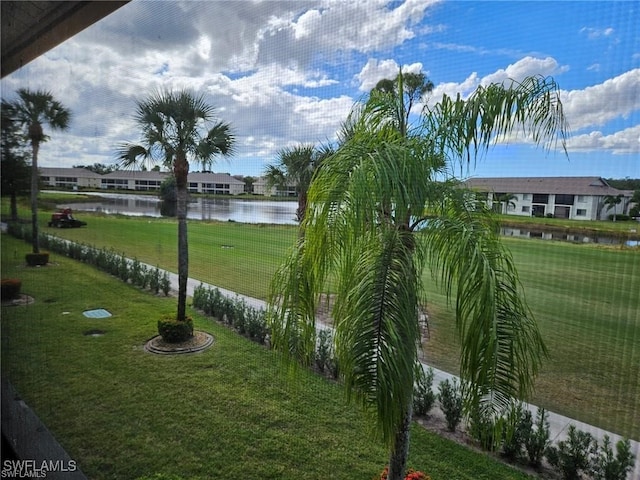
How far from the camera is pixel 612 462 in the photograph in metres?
0.91

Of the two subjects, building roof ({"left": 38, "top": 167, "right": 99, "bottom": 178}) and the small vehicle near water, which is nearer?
building roof ({"left": 38, "top": 167, "right": 99, "bottom": 178})

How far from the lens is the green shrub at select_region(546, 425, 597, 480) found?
0.99 metres

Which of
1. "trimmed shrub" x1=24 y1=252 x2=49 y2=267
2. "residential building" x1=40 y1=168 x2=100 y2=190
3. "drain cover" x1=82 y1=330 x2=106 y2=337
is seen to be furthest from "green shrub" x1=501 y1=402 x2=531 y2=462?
"trimmed shrub" x1=24 y1=252 x2=49 y2=267

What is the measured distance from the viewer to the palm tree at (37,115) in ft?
7.15

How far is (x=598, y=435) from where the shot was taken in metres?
0.93

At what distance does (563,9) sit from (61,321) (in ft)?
8.63

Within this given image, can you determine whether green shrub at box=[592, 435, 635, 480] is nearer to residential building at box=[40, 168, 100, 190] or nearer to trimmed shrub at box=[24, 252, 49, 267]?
residential building at box=[40, 168, 100, 190]

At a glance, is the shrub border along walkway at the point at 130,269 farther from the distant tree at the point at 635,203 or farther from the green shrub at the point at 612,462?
the distant tree at the point at 635,203

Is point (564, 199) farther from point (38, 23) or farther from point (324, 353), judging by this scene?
point (38, 23)

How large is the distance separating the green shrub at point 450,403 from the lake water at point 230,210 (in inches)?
27.3

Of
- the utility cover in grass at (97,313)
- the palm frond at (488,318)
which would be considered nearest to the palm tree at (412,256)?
the palm frond at (488,318)

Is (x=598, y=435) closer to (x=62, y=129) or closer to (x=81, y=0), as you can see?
(x=81, y=0)

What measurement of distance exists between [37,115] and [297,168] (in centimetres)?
186

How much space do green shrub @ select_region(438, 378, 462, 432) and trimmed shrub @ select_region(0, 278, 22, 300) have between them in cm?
252
